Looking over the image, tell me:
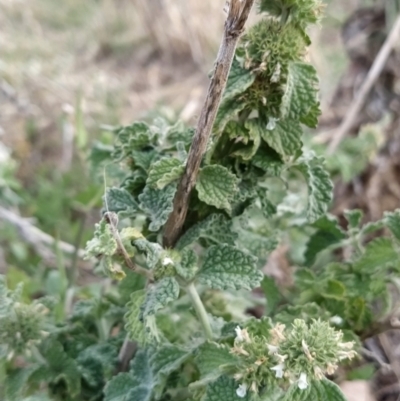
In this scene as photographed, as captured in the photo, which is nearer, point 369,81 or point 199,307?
point 199,307

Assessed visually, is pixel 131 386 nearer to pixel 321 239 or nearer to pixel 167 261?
pixel 167 261

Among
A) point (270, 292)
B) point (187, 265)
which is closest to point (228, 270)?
point (187, 265)

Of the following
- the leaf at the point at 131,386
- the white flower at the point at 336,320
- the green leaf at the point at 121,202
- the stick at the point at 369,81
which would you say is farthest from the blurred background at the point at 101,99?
the white flower at the point at 336,320

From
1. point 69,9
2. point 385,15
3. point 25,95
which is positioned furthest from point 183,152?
point 69,9

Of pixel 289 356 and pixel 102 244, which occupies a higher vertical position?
pixel 102 244

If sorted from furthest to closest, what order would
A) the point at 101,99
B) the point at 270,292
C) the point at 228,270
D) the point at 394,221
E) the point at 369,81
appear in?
1. the point at 101,99
2. the point at 369,81
3. the point at 270,292
4. the point at 394,221
5. the point at 228,270

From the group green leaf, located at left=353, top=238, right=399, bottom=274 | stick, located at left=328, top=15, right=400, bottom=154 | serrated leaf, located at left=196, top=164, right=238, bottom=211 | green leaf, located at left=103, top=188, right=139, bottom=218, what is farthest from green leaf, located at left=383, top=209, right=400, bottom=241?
stick, located at left=328, top=15, right=400, bottom=154

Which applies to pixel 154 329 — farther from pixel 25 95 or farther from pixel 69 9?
pixel 69 9
